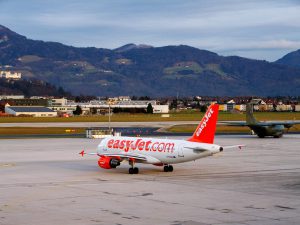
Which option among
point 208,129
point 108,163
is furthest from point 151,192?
point 108,163

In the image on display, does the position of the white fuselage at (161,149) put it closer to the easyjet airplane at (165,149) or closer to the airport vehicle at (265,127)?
the easyjet airplane at (165,149)

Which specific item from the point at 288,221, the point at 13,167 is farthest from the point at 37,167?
the point at 288,221

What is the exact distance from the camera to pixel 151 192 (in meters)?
43.0

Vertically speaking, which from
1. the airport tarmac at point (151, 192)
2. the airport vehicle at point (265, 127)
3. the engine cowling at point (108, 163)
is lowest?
the airport tarmac at point (151, 192)

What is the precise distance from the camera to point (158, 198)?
40375 mm

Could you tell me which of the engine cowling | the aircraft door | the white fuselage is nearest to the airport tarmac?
the engine cowling

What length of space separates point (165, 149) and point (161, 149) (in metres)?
0.40

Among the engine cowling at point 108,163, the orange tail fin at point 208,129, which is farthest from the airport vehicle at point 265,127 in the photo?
the orange tail fin at point 208,129

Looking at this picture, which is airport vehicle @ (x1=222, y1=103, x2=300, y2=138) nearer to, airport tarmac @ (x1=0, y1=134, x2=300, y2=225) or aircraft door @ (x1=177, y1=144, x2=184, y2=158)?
airport tarmac @ (x1=0, y1=134, x2=300, y2=225)

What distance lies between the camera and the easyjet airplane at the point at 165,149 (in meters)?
51.2

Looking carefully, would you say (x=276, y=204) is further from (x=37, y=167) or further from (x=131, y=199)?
(x=37, y=167)

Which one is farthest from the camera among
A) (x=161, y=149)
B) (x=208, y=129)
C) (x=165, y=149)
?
(x=161, y=149)

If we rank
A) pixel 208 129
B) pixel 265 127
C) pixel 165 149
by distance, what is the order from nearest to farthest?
pixel 208 129 → pixel 165 149 → pixel 265 127

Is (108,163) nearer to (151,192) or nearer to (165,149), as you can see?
(165,149)
